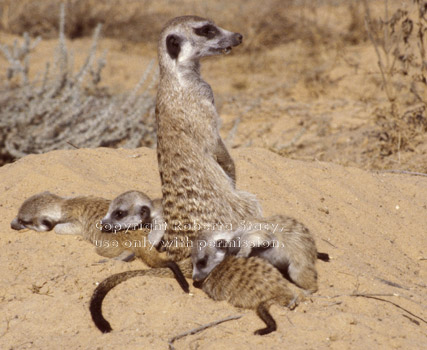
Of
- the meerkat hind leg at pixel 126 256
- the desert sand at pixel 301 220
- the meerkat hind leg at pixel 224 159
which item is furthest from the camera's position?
the meerkat hind leg at pixel 224 159

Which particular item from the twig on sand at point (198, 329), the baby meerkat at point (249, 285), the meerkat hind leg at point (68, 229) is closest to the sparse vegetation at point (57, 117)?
the meerkat hind leg at point (68, 229)

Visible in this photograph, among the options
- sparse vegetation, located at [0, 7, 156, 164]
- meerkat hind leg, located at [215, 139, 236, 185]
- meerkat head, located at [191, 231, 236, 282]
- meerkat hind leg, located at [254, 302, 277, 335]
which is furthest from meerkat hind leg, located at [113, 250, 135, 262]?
sparse vegetation, located at [0, 7, 156, 164]

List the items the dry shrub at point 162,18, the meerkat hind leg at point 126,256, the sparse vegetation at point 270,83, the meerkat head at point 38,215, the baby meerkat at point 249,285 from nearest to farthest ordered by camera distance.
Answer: the baby meerkat at point 249,285, the meerkat hind leg at point 126,256, the meerkat head at point 38,215, the sparse vegetation at point 270,83, the dry shrub at point 162,18

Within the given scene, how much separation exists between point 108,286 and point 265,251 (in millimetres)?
790

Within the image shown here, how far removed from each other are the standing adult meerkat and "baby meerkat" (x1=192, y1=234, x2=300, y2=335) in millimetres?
262

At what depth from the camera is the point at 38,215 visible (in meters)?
3.32

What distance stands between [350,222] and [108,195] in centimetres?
163

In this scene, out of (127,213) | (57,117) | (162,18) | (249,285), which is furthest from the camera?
(162,18)

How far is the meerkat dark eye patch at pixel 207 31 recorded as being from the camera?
325cm

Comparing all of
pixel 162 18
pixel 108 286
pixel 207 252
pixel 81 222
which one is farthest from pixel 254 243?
pixel 162 18

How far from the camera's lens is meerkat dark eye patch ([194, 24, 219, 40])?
325cm

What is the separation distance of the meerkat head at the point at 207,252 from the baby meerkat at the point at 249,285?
0.01 meters

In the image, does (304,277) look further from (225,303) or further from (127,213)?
(127,213)

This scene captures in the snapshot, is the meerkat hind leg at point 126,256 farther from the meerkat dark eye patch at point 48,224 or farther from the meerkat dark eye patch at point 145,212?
the meerkat dark eye patch at point 48,224
